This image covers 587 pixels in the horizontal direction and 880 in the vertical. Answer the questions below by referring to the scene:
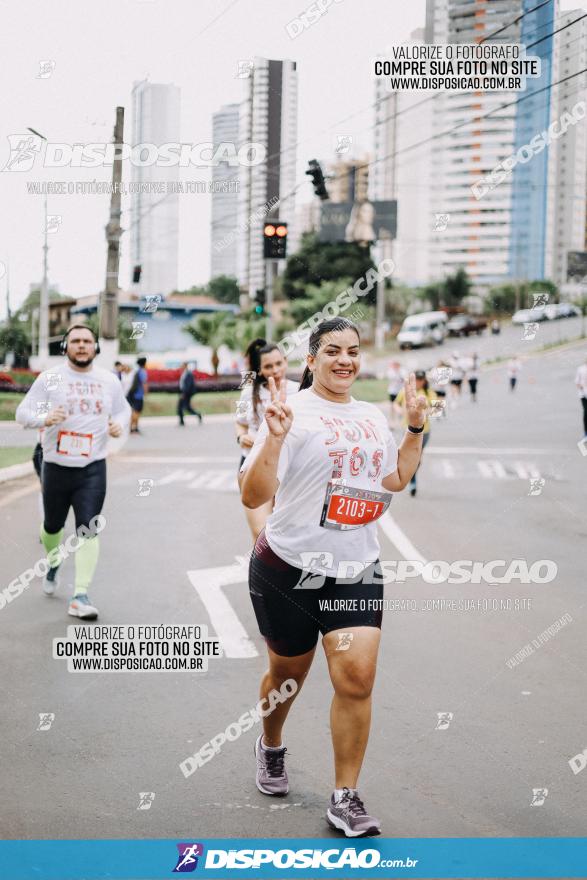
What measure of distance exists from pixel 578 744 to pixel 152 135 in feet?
12.3

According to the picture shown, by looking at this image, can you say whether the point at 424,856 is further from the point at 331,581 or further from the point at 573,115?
the point at 573,115

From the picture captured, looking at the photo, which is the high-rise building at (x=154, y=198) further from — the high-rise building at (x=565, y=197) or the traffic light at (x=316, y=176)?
the high-rise building at (x=565, y=197)

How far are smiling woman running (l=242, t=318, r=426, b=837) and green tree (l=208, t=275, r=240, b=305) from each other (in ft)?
18.7

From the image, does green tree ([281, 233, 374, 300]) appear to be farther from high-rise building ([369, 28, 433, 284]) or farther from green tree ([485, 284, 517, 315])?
high-rise building ([369, 28, 433, 284])

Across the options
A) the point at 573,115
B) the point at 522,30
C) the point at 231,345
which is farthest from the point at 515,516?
the point at 231,345

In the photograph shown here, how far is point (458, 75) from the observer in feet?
14.9

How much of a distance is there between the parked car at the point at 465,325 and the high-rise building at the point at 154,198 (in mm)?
5725

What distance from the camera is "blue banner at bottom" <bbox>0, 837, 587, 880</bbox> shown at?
2963 millimetres

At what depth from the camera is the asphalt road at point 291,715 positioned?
3.29 metres

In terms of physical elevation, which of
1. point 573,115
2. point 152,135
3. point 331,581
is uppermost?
point 573,115

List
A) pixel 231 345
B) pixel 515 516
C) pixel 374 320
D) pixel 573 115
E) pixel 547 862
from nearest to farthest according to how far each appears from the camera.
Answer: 1. pixel 547 862
2. pixel 573 115
3. pixel 515 516
4. pixel 231 345
5. pixel 374 320

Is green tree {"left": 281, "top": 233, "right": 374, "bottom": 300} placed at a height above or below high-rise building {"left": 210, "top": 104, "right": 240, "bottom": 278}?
above

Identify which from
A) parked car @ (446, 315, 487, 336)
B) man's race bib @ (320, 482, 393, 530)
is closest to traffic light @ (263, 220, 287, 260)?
parked car @ (446, 315, 487, 336)

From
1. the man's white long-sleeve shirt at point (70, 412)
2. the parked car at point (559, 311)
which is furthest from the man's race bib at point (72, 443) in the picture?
the parked car at point (559, 311)
